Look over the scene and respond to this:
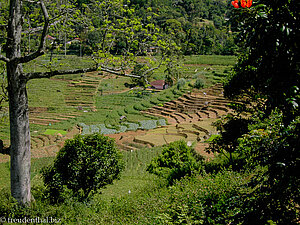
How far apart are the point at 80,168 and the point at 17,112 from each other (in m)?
2.49

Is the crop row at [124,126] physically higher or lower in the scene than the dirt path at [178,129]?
lower

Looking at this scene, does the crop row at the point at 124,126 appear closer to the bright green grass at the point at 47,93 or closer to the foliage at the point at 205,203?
the bright green grass at the point at 47,93

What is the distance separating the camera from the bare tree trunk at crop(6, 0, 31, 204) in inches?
254

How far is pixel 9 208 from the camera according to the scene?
6480 millimetres

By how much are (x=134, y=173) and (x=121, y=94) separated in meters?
31.5

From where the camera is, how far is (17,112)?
21.4ft

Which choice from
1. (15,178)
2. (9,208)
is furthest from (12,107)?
(9,208)

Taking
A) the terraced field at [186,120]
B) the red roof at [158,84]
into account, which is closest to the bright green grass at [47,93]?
the terraced field at [186,120]

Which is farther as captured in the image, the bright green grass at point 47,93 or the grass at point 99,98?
the bright green grass at point 47,93

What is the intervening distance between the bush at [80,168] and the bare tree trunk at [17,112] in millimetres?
1241

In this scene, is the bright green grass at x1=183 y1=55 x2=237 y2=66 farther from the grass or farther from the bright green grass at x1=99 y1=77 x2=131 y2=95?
Answer: the bright green grass at x1=99 y1=77 x2=131 y2=95

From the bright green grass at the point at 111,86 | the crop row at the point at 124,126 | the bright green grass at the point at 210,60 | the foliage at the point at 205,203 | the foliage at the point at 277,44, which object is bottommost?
the crop row at the point at 124,126

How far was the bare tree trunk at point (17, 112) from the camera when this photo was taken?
6.44m

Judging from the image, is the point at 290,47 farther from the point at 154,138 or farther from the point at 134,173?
the point at 154,138
